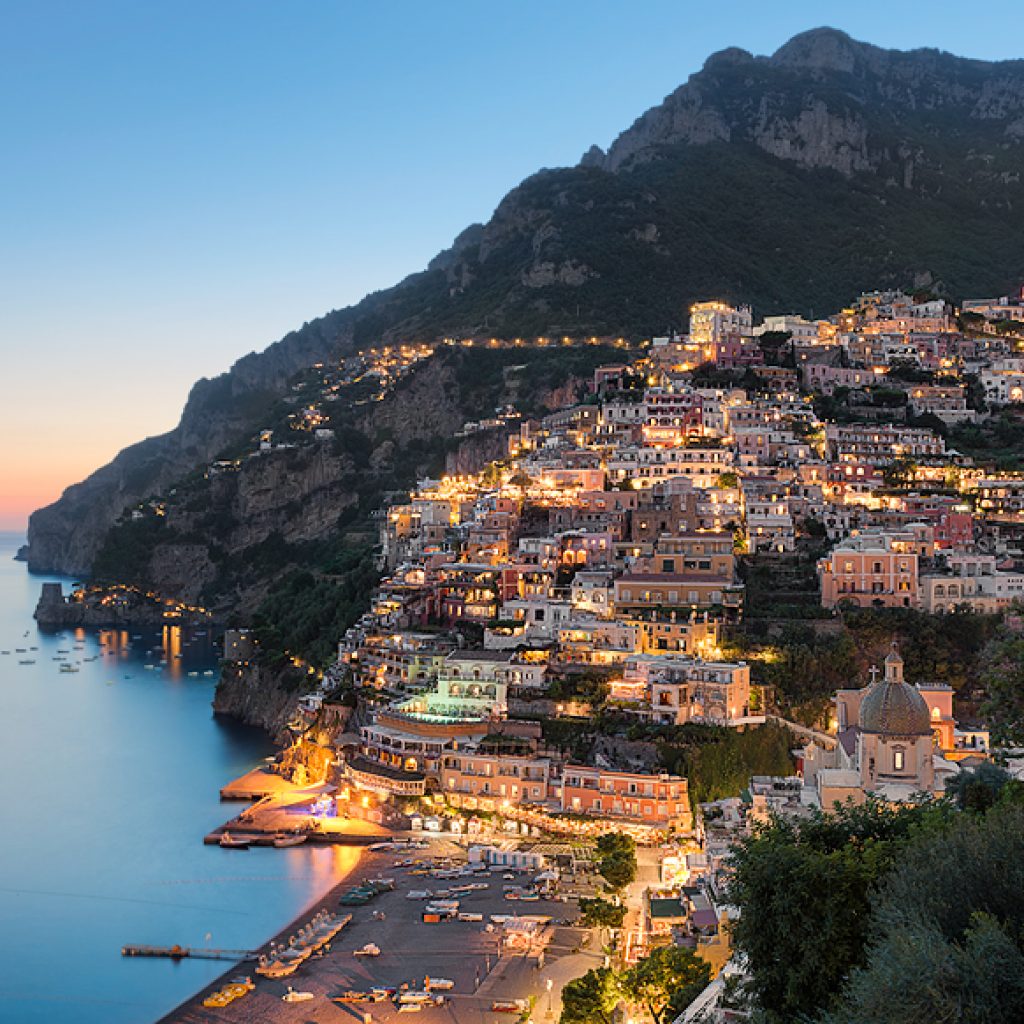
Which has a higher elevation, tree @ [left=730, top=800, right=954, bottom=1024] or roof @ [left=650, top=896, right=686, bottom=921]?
tree @ [left=730, top=800, right=954, bottom=1024]

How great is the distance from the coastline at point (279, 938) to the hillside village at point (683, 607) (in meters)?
3.37

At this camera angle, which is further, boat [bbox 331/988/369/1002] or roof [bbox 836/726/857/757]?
roof [bbox 836/726/857/757]

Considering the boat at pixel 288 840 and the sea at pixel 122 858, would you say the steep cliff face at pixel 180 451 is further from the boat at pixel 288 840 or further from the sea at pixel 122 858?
the boat at pixel 288 840

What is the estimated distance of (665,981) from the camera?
20.4m

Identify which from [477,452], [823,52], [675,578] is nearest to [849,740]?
[675,578]

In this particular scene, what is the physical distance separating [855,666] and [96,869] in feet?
84.5

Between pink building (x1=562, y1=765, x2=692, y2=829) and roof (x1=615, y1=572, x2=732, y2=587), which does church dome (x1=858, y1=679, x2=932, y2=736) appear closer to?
pink building (x1=562, y1=765, x2=692, y2=829)

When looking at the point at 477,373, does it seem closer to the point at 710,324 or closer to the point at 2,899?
the point at 710,324

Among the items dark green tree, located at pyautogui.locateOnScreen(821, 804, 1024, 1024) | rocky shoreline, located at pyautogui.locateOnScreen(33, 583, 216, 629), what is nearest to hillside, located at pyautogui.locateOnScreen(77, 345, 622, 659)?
rocky shoreline, located at pyautogui.locateOnScreen(33, 583, 216, 629)

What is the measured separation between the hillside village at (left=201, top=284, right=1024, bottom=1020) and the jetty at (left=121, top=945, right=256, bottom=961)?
876 cm

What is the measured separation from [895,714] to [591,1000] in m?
10.1

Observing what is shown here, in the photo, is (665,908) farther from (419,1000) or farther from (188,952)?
(188,952)

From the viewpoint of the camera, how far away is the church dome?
27.1 meters

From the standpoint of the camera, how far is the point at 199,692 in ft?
224
